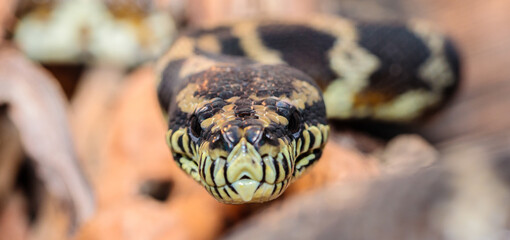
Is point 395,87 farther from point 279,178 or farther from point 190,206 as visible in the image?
point 279,178

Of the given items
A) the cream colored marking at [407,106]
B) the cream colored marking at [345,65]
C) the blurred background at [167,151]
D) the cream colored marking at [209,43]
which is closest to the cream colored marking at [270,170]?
the blurred background at [167,151]

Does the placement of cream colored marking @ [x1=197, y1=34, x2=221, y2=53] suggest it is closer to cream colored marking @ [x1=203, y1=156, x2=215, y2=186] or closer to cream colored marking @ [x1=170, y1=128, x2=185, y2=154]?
cream colored marking @ [x1=170, y1=128, x2=185, y2=154]

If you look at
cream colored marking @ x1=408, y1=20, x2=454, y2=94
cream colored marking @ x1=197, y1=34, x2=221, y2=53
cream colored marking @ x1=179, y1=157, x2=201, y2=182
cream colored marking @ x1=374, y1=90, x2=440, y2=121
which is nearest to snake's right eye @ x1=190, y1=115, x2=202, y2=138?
cream colored marking @ x1=179, y1=157, x2=201, y2=182

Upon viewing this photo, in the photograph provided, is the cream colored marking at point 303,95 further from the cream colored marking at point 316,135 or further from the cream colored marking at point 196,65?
the cream colored marking at point 196,65

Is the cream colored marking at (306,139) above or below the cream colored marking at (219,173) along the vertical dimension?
below

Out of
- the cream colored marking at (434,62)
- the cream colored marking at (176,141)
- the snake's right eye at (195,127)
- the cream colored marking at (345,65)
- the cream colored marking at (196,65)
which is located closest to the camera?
the snake's right eye at (195,127)

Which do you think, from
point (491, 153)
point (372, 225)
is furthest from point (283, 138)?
point (491, 153)
